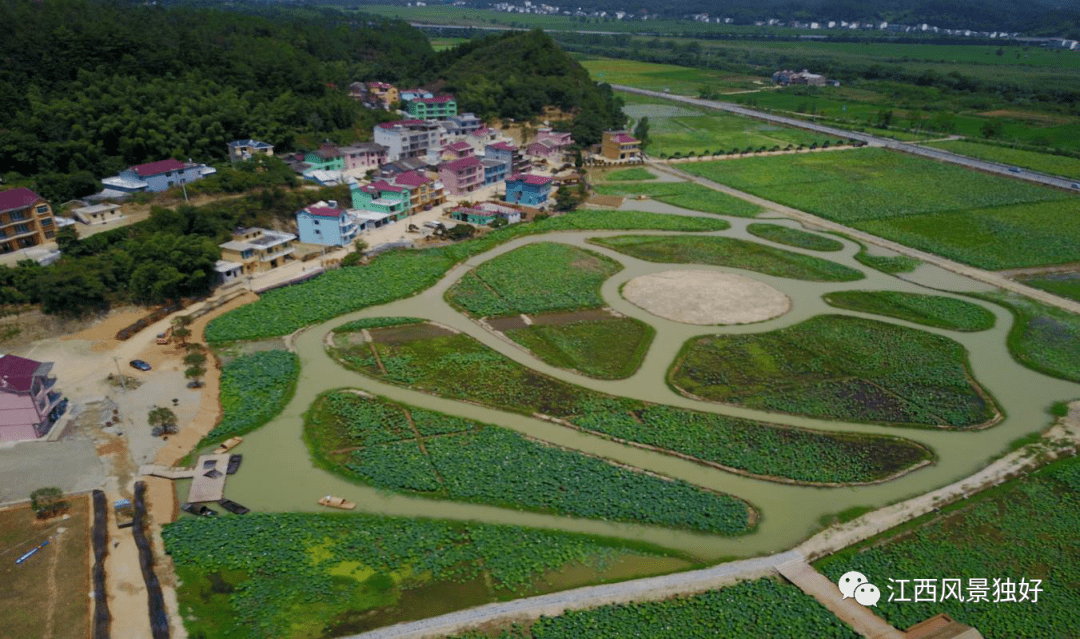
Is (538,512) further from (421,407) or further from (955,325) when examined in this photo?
(955,325)

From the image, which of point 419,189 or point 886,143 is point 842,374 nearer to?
point 419,189

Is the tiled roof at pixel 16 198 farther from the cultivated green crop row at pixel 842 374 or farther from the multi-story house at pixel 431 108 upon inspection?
the multi-story house at pixel 431 108

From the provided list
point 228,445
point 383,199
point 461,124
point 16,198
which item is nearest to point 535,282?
point 383,199

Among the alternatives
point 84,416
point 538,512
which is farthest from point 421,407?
point 84,416

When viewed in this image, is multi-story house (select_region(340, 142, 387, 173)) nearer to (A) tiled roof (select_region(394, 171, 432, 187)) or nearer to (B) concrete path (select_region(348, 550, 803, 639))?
(A) tiled roof (select_region(394, 171, 432, 187))

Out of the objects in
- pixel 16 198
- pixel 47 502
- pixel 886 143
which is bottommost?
pixel 47 502

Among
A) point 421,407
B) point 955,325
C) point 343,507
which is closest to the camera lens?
point 343,507

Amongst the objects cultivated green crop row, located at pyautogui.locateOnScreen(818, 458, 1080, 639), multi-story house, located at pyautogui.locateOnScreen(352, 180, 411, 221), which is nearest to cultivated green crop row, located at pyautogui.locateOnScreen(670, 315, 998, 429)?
cultivated green crop row, located at pyautogui.locateOnScreen(818, 458, 1080, 639)
